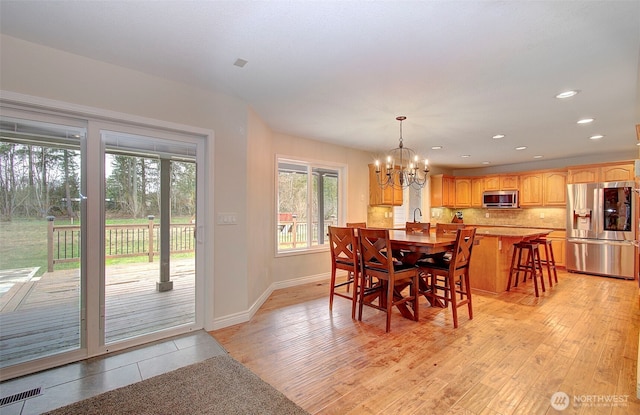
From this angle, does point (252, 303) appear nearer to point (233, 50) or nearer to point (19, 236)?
point (19, 236)

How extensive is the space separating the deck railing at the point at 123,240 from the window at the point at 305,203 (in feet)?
5.59

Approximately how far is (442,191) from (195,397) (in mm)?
6954

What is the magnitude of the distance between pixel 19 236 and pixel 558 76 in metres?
4.66

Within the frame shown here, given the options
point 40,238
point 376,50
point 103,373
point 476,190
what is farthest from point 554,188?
point 40,238

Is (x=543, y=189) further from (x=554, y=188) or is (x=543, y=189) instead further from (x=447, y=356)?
(x=447, y=356)

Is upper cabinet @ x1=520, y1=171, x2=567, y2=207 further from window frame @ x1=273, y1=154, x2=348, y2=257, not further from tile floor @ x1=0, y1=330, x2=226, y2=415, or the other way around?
tile floor @ x1=0, y1=330, x2=226, y2=415

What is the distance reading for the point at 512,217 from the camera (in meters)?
7.12

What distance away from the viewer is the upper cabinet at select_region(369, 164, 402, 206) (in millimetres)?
5559

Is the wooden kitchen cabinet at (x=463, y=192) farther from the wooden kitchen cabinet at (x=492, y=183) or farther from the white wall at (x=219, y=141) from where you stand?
the white wall at (x=219, y=141)

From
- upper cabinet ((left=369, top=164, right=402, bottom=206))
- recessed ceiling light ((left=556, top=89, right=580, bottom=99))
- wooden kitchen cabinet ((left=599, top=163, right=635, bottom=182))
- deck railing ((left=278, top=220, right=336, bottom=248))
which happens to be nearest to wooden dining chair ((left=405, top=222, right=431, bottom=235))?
upper cabinet ((left=369, top=164, right=402, bottom=206))

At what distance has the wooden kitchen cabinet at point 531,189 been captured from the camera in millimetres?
6426

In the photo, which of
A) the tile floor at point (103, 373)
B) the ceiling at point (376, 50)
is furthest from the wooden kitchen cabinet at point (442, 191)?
the tile floor at point (103, 373)

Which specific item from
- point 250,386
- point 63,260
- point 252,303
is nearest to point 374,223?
point 252,303

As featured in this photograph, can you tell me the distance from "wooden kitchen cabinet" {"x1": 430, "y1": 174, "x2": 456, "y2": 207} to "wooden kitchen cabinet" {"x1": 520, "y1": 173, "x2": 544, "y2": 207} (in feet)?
5.04
